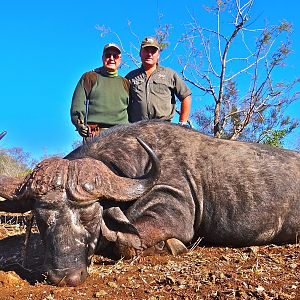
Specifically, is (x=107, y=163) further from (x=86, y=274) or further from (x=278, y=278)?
(x=278, y=278)

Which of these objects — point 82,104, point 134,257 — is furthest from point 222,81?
point 134,257

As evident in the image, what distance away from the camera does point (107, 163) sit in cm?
506

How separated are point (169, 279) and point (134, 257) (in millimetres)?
884

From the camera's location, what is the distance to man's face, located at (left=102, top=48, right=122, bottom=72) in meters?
7.38

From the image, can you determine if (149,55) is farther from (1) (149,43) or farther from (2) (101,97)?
(2) (101,97)

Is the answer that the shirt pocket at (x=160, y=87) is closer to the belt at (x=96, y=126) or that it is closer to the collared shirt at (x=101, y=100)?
the collared shirt at (x=101, y=100)

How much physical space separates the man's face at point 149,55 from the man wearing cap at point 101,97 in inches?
14.9

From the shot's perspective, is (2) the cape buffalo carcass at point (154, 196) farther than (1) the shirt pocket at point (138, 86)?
No

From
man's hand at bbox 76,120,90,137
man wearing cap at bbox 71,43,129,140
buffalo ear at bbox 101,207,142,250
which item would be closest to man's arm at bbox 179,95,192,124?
man wearing cap at bbox 71,43,129,140

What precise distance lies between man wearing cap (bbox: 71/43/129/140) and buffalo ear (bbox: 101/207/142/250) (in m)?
2.98

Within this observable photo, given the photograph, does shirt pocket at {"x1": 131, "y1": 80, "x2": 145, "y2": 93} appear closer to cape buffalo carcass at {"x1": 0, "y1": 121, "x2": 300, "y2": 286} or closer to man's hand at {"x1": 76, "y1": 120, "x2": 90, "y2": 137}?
man's hand at {"x1": 76, "y1": 120, "x2": 90, "y2": 137}

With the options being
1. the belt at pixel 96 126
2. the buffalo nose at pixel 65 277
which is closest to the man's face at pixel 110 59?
the belt at pixel 96 126

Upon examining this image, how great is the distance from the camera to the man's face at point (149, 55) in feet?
24.7

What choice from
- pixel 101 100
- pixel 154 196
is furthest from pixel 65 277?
pixel 101 100
